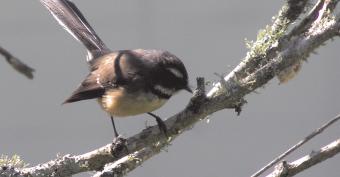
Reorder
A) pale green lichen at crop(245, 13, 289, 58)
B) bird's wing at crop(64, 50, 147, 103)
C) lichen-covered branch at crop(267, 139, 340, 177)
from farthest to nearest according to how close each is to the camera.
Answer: bird's wing at crop(64, 50, 147, 103), pale green lichen at crop(245, 13, 289, 58), lichen-covered branch at crop(267, 139, 340, 177)

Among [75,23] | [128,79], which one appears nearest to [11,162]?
[128,79]

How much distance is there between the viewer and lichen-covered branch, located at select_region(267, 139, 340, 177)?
1642 millimetres

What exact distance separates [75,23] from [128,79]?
67 centimetres

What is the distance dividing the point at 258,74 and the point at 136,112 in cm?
139

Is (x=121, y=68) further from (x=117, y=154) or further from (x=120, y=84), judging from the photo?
(x=117, y=154)

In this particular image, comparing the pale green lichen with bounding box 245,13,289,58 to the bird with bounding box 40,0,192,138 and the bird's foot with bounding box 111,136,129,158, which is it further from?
the bird with bounding box 40,0,192,138

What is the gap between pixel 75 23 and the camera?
3752 mm

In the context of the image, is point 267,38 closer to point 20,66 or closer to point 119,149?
point 119,149

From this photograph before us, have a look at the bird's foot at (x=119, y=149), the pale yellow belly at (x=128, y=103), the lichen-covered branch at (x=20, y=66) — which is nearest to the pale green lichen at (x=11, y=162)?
the bird's foot at (x=119, y=149)

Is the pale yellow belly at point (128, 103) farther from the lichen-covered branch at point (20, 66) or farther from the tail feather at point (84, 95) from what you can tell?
the lichen-covered branch at point (20, 66)

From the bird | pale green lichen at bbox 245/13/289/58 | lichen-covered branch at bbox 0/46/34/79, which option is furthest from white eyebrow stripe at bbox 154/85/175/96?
lichen-covered branch at bbox 0/46/34/79

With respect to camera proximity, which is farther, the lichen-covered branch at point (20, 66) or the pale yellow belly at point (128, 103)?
the pale yellow belly at point (128, 103)

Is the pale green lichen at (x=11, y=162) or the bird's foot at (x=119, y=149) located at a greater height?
the pale green lichen at (x=11, y=162)

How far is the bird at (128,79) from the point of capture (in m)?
3.24
